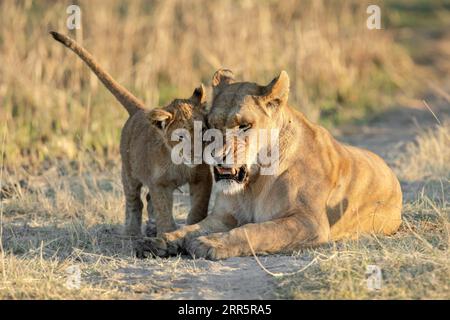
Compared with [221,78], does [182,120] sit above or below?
below

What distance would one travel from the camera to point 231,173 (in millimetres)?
5453

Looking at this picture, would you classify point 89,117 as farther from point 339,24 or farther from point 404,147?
point 339,24

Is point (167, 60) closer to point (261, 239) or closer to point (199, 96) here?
point (199, 96)

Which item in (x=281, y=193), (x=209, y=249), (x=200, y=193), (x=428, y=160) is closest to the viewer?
(x=209, y=249)

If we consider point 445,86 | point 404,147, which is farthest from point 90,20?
point 445,86

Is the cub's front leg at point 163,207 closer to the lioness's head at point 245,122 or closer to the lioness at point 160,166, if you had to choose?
the lioness at point 160,166

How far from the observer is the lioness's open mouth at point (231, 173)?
17.8 ft

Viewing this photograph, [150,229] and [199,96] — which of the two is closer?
[199,96]

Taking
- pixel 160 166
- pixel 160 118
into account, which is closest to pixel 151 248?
pixel 160 166

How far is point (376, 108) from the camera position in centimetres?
1269

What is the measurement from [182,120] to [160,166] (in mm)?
402

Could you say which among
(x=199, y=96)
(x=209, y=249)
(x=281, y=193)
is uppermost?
(x=199, y=96)

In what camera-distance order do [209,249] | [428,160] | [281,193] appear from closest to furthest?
[209,249]
[281,193]
[428,160]

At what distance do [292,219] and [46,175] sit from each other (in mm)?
3704
